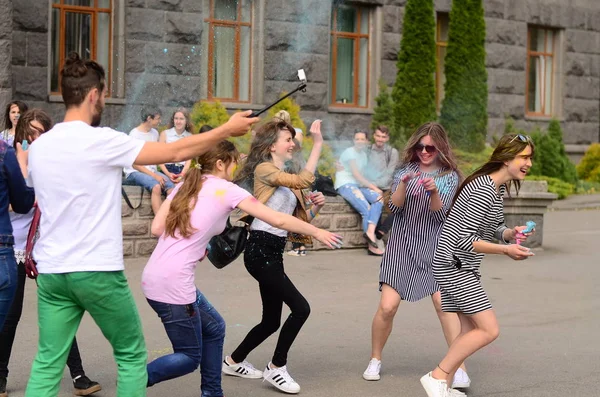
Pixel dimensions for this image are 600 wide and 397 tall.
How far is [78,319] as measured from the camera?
188 inches

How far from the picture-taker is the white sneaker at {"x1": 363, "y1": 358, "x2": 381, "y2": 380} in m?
6.78

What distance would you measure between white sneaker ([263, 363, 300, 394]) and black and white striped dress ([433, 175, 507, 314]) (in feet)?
3.63

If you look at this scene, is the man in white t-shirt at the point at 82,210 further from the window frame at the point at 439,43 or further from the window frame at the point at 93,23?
the window frame at the point at 439,43

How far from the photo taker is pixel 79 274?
455 centimetres

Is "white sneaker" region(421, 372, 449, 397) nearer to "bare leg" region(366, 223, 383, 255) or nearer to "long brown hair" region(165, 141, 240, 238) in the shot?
"long brown hair" region(165, 141, 240, 238)

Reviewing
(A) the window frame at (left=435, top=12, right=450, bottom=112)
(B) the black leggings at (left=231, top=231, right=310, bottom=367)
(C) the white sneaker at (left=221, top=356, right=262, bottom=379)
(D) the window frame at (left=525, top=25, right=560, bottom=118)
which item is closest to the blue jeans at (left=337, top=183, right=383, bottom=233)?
(C) the white sneaker at (left=221, top=356, right=262, bottom=379)

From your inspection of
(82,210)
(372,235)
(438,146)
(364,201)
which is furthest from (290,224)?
(364,201)

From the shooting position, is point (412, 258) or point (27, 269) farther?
point (412, 258)

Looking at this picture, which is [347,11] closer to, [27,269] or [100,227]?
[27,269]

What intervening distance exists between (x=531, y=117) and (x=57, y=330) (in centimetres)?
2032

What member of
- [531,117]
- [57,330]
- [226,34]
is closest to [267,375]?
[57,330]

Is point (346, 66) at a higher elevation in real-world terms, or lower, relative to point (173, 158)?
higher

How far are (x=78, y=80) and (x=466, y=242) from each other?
2.39 meters

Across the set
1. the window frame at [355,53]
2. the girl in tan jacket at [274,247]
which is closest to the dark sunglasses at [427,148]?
the girl in tan jacket at [274,247]
